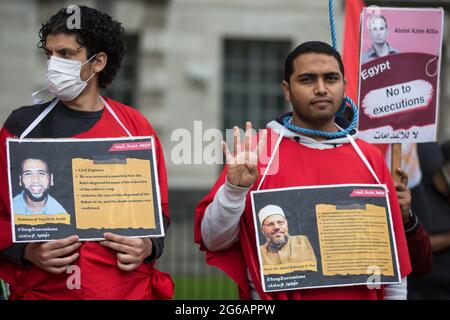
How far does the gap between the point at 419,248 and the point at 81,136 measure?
72.8 inches

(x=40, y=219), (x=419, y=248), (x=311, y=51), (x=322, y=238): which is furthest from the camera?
(x=419, y=248)

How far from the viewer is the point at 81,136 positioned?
4.45 meters

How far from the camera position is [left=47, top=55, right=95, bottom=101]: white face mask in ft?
14.6

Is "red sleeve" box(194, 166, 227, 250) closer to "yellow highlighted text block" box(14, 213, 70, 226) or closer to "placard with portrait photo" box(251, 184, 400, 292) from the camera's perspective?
"placard with portrait photo" box(251, 184, 400, 292)

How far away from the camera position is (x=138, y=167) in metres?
4.40

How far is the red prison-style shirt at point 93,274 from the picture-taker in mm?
4293

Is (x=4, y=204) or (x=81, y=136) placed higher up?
(x=81, y=136)

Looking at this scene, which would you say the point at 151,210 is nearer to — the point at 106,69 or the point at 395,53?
the point at 106,69

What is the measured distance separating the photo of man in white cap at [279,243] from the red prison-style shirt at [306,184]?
11 cm

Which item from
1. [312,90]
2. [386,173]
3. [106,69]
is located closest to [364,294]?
[386,173]

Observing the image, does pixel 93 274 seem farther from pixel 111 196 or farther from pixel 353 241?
pixel 353 241

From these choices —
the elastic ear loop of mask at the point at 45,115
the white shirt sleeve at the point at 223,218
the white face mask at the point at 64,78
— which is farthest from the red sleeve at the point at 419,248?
the white face mask at the point at 64,78

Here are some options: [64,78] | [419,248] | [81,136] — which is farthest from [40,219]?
[419,248]

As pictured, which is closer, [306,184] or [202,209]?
[306,184]
